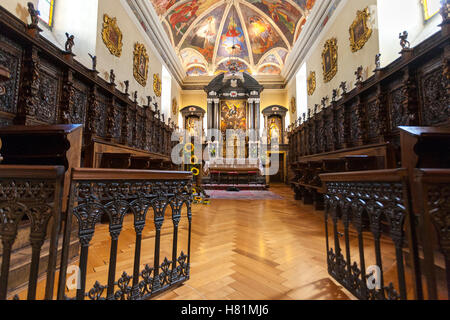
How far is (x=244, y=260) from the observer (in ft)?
5.69

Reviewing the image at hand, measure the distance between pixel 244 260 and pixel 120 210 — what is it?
1138 mm

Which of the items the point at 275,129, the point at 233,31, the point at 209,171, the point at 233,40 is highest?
the point at 233,31

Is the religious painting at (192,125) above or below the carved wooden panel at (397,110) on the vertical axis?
above

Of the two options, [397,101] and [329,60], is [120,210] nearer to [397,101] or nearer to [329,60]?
[397,101]

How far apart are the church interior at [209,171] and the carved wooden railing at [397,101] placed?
0.03 metres

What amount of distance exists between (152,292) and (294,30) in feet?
41.6

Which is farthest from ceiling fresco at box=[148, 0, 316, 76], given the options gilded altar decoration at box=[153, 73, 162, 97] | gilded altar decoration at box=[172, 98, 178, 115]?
gilded altar decoration at box=[172, 98, 178, 115]

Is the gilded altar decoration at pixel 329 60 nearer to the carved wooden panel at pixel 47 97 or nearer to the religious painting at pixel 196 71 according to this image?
the carved wooden panel at pixel 47 97

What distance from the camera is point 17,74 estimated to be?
3023 mm

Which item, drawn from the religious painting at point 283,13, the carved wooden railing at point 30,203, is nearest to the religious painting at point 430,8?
the religious painting at point 283,13

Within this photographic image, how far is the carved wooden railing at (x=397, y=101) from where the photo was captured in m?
3.16

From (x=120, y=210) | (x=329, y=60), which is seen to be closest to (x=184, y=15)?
(x=329, y=60)

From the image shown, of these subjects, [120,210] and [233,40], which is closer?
[120,210]
